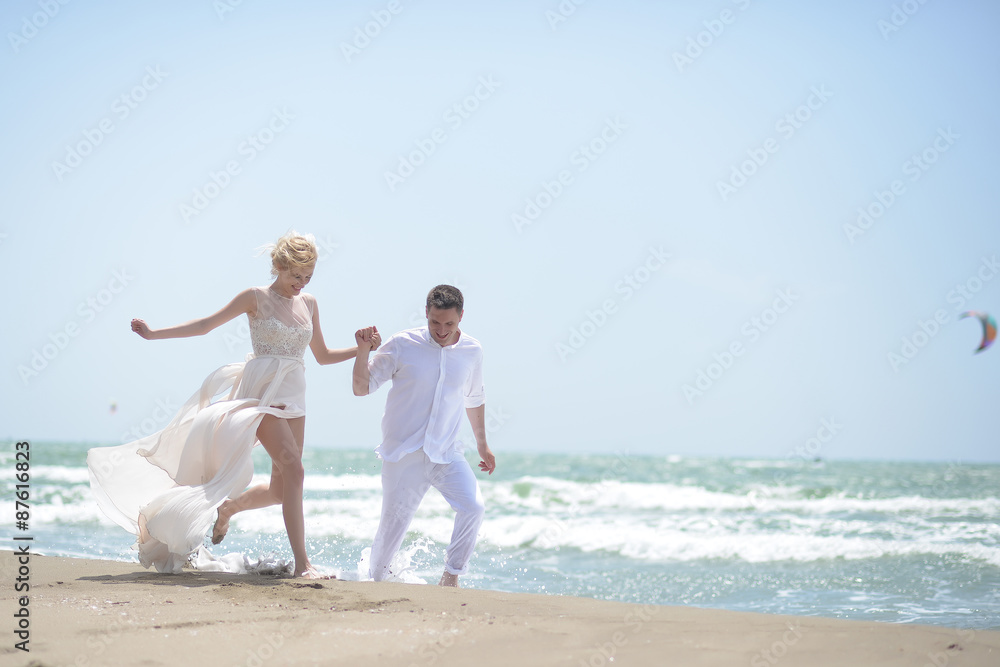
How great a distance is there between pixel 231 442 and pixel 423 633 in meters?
2.24

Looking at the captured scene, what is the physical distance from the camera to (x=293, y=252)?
5543 millimetres

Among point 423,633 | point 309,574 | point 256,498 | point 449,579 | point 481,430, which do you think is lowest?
point 449,579

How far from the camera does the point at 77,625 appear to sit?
384cm

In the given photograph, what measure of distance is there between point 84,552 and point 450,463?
17.1 ft

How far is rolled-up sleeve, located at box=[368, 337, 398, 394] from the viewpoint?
5.73 m

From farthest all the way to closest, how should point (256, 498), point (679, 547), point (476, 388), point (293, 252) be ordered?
point (679, 547)
point (476, 388)
point (256, 498)
point (293, 252)

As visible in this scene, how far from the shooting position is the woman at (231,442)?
17.6 feet

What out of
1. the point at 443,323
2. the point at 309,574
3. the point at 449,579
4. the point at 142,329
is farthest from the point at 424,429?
the point at 142,329

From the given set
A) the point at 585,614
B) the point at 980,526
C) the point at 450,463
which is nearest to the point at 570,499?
the point at 980,526

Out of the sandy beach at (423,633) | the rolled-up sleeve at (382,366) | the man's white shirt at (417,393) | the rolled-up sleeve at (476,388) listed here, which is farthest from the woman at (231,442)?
the rolled-up sleeve at (476,388)

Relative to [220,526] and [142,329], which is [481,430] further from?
[142,329]

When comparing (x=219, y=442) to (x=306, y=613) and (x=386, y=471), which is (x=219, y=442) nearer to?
(x=386, y=471)

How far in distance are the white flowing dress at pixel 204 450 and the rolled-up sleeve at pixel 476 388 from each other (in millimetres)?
1179

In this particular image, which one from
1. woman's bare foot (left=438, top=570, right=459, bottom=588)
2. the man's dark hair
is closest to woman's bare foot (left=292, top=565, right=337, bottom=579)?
woman's bare foot (left=438, top=570, right=459, bottom=588)
